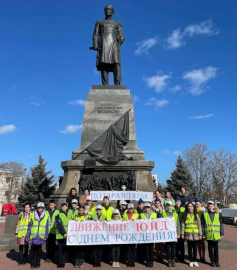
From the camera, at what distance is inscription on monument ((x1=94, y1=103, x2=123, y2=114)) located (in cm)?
1270

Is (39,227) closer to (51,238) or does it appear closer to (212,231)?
(51,238)

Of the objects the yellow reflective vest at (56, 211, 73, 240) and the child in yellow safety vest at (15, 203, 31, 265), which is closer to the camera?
the yellow reflective vest at (56, 211, 73, 240)

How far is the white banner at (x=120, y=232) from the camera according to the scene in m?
6.61

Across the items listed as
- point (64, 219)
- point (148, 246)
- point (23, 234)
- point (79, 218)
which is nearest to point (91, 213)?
point (79, 218)

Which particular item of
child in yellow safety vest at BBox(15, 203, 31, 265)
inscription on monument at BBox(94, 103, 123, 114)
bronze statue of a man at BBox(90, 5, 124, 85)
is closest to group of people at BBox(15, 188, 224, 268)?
child in yellow safety vest at BBox(15, 203, 31, 265)

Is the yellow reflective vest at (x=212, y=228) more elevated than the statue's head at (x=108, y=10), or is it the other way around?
the statue's head at (x=108, y=10)

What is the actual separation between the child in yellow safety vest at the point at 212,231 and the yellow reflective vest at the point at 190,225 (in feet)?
0.89

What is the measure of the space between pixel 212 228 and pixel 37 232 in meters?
4.32

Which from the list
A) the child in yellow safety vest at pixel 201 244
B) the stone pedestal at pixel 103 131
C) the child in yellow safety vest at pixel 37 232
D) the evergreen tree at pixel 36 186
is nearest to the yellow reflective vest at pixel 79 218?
the child in yellow safety vest at pixel 37 232

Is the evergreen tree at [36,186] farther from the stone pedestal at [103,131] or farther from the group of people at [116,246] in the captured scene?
the group of people at [116,246]

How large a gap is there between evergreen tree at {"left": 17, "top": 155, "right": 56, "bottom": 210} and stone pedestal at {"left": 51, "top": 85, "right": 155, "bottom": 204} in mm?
13089

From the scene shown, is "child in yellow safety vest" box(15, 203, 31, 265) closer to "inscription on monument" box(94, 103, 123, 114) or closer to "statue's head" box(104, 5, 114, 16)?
"inscription on monument" box(94, 103, 123, 114)

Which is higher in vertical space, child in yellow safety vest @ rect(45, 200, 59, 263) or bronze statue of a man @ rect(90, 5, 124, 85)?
bronze statue of a man @ rect(90, 5, 124, 85)

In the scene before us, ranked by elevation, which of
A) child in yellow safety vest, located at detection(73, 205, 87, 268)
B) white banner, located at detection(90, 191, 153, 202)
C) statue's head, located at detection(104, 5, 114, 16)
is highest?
statue's head, located at detection(104, 5, 114, 16)
